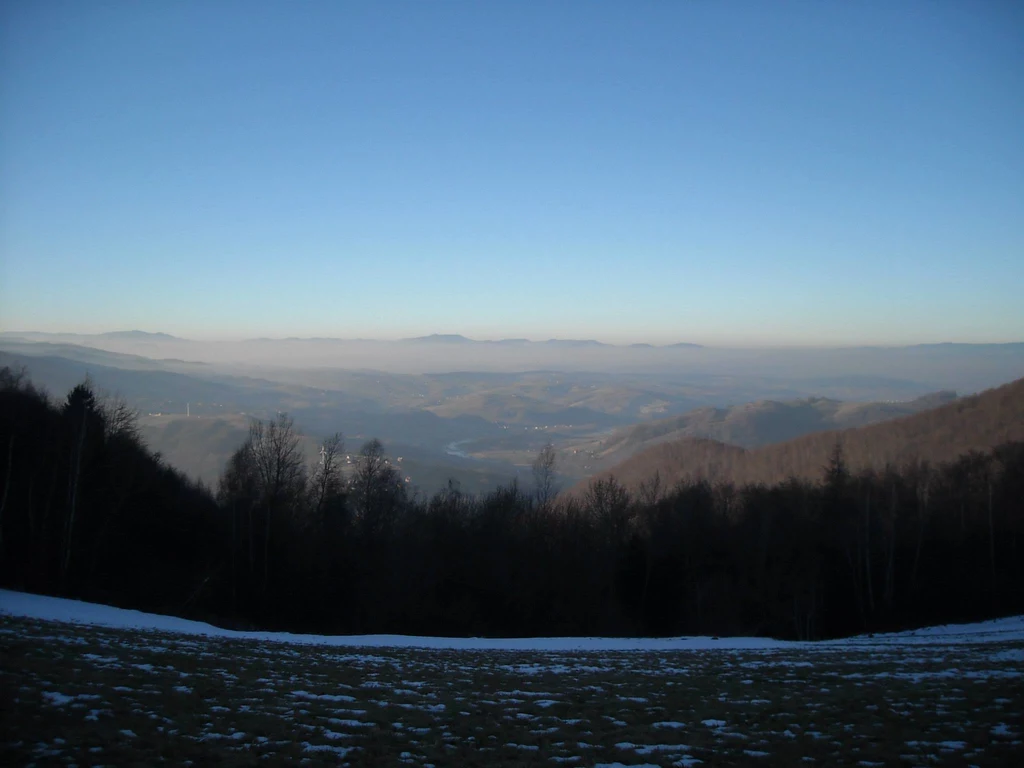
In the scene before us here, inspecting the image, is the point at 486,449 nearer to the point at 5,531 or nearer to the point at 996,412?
the point at 996,412

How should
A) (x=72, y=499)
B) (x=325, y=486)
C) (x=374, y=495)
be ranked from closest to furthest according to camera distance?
(x=72, y=499) → (x=325, y=486) → (x=374, y=495)

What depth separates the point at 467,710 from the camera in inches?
402

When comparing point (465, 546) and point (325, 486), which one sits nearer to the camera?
point (465, 546)

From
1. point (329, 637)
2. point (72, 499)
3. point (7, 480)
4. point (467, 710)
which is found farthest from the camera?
point (72, 499)

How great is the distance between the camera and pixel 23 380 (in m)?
39.5

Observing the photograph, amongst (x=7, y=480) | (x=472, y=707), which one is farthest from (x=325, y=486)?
(x=472, y=707)

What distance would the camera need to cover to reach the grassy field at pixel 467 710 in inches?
296

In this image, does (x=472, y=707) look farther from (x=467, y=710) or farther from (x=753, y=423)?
(x=753, y=423)

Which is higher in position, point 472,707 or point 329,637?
point 472,707

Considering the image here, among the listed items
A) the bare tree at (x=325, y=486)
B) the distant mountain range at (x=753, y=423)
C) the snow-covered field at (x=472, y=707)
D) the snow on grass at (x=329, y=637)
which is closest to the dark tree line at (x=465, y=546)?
the bare tree at (x=325, y=486)

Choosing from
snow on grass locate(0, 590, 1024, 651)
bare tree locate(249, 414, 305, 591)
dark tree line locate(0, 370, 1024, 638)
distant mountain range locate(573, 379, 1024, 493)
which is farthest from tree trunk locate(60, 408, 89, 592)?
distant mountain range locate(573, 379, 1024, 493)

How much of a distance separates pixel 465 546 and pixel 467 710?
29.4 metres

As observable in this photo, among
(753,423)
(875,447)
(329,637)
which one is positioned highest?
(753,423)

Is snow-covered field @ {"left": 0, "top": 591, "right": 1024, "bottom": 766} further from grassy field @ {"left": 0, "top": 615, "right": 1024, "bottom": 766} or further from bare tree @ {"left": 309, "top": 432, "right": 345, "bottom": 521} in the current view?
bare tree @ {"left": 309, "top": 432, "right": 345, "bottom": 521}
